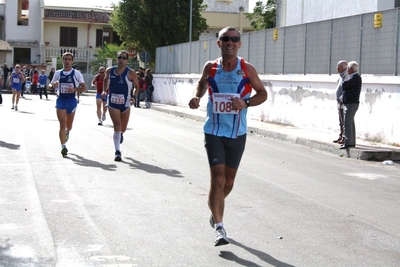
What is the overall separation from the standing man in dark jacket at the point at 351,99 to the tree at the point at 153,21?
32.9 meters

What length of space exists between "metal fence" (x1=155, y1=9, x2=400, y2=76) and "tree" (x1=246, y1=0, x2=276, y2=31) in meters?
27.0

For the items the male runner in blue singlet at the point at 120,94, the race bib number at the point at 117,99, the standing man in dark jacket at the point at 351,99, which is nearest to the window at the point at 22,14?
the standing man in dark jacket at the point at 351,99

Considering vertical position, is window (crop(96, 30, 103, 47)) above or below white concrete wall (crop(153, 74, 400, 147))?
above

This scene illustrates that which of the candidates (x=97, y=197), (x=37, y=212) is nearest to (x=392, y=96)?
(x=97, y=197)

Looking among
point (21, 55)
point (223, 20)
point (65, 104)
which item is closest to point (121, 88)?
point (65, 104)

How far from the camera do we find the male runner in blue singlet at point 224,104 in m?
7.57

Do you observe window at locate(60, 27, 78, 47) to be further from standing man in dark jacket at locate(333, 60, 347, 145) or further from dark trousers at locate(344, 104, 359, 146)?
dark trousers at locate(344, 104, 359, 146)

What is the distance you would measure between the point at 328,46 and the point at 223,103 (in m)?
15.9

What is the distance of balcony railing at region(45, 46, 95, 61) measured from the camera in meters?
67.5

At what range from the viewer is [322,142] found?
62.2 feet

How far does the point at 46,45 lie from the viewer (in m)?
67.6

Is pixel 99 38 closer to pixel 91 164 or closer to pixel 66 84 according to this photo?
pixel 66 84

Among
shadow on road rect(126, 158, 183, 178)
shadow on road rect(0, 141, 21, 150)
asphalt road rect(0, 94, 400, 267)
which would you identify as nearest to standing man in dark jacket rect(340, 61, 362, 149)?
asphalt road rect(0, 94, 400, 267)

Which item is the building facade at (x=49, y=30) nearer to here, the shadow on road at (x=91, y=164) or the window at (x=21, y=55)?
the window at (x=21, y=55)
